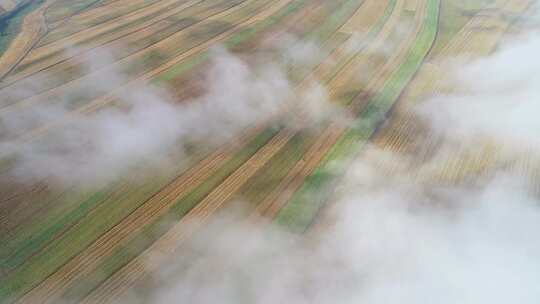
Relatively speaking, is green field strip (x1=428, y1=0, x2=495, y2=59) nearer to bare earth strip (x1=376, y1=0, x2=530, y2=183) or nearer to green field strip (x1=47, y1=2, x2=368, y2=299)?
bare earth strip (x1=376, y1=0, x2=530, y2=183)

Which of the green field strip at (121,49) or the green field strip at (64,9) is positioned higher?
the green field strip at (64,9)

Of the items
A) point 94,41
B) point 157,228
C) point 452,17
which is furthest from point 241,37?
point 157,228

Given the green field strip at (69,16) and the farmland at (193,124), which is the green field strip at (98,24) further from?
the farmland at (193,124)

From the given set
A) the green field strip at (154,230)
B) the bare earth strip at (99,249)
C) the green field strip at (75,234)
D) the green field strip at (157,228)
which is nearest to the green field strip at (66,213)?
the green field strip at (75,234)

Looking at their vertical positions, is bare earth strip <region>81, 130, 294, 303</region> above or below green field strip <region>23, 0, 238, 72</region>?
below

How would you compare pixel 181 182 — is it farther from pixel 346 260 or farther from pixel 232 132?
pixel 346 260

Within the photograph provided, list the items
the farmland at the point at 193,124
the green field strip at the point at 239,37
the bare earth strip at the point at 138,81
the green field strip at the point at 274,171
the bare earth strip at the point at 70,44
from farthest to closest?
the bare earth strip at the point at 70,44 < the green field strip at the point at 239,37 < the bare earth strip at the point at 138,81 < the green field strip at the point at 274,171 < the farmland at the point at 193,124

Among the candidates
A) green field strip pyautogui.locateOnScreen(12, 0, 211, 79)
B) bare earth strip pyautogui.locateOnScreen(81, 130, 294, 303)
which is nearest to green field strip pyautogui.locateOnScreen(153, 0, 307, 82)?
green field strip pyautogui.locateOnScreen(12, 0, 211, 79)
